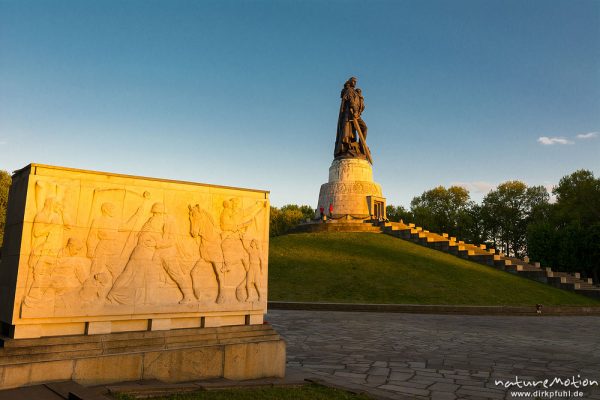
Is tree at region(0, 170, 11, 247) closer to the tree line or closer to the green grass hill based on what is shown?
the green grass hill

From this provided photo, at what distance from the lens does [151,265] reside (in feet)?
21.1

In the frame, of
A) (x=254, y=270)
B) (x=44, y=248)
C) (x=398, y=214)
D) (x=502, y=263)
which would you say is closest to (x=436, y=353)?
(x=254, y=270)

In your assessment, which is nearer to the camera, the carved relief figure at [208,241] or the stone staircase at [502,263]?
the carved relief figure at [208,241]

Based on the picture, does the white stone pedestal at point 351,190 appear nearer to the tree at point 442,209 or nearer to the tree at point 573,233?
the tree at point 573,233

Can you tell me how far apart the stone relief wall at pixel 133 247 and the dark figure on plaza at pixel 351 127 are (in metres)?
34.9

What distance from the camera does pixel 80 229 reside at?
5.94 meters

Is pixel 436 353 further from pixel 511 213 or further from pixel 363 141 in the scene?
pixel 511 213

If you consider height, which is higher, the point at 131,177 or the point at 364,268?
the point at 131,177

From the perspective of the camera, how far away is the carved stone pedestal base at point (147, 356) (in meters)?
5.29

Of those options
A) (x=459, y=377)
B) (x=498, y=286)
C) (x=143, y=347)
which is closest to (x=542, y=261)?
(x=498, y=286)

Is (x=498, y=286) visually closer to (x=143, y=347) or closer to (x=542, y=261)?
(x=143, y=347)

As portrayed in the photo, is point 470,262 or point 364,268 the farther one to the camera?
point 470,262

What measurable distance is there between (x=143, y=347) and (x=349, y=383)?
3075 mm

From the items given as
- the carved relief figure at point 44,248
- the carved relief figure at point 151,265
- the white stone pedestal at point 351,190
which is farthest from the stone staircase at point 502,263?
the carved relief figure at point 44,248
